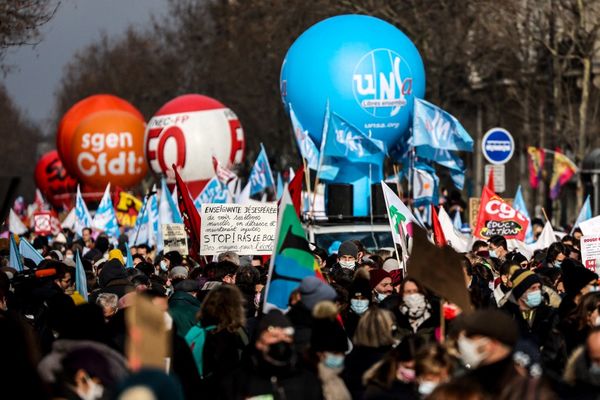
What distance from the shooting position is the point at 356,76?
23375 millimetres

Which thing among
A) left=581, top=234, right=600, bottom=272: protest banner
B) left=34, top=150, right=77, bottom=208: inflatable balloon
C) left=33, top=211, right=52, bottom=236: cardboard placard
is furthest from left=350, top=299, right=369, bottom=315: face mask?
left=34, top=150, right=77, bottom=208: inflatable balloon

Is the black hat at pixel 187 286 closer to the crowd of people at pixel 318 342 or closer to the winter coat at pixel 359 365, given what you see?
the crowd of people at pixel 318 342

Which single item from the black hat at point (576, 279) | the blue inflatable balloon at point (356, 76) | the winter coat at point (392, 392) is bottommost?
the winter coat at point (392, 392)

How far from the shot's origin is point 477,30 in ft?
137

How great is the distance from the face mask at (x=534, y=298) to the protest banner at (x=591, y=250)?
123 inches

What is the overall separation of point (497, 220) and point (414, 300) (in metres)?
10.3

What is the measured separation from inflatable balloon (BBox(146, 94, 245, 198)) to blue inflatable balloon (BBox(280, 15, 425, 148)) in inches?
485

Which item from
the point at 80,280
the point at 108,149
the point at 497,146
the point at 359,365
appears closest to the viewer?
the point at 359,365

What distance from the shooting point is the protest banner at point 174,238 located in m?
20.2

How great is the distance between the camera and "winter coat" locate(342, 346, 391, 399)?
8.94 meters

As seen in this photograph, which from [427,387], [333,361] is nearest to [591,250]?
[333,361]

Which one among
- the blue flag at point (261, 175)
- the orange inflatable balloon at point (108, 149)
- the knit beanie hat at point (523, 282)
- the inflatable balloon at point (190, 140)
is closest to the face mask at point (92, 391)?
the knit beanie hat at point (523, 282)

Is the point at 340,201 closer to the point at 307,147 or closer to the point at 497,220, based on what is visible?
the point at 307,147

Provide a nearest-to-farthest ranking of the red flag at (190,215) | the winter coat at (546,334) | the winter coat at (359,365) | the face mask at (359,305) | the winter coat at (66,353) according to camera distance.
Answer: the winter coat at (66,353) → the winter coat at (359,365) → the winter coat at (546,334) → the face mask at (359,305) → the red flag at (190,215)
